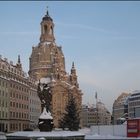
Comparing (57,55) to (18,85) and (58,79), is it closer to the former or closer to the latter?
(58,79)

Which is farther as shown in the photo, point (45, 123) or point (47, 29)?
point (47, 29)

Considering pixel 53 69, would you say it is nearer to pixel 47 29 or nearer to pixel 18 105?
pixel 47 29

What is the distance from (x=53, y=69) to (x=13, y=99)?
5958 centimetres

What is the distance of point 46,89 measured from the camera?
44125 mm

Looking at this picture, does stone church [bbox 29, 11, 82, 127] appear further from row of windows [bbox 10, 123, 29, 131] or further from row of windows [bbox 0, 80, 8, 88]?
row of windows [bbox 0, 80, 8, 88]

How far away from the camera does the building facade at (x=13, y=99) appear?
335ft

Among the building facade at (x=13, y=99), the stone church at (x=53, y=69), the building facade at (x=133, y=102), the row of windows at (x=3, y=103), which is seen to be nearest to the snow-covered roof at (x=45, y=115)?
the building facade at (x=13, y=99)

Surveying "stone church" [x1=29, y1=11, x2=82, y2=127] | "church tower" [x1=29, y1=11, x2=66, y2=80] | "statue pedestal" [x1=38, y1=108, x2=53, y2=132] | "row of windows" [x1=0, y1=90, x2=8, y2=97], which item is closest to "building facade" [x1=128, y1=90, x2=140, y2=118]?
"stone church" [x1=29, y1=11, x2=82, y2=127]

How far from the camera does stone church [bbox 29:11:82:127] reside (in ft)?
538

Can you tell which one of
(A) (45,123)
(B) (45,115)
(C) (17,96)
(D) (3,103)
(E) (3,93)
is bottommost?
(A) (45,123)

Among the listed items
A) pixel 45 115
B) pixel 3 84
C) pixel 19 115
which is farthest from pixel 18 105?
pixel 45 115

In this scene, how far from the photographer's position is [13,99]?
4306 inches

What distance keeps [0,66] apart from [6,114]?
1331 centimetres

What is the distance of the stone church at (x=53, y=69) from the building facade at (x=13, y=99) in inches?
1373
